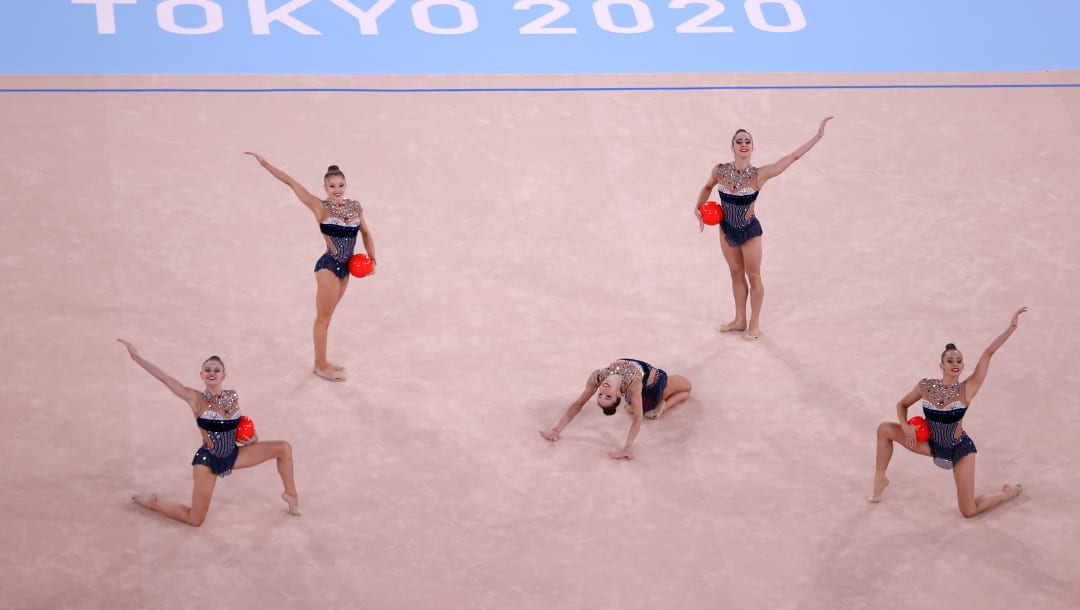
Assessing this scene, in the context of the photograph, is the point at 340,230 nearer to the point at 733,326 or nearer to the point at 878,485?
the point at 733,326

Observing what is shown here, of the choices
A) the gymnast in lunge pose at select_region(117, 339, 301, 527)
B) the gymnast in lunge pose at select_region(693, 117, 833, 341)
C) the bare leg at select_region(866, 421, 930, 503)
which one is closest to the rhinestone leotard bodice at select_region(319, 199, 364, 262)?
the gymnast in lunge pose at select_region(117, 339, 301, 527)

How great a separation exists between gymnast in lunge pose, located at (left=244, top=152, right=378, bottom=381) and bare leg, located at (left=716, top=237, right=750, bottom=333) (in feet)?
9.01

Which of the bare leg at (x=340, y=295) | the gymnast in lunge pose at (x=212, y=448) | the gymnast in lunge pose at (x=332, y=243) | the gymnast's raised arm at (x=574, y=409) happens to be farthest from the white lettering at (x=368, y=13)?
the gymnast in lunge pose at (x=212, y=448)

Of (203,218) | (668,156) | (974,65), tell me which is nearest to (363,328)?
(203,218)

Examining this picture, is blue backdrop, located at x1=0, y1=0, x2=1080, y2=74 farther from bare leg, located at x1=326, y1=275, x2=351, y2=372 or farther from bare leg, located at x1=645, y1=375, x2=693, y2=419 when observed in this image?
bare leg, located at x1=645, y1=375, x2=693, y2=419

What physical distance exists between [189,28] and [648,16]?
476 centimetres

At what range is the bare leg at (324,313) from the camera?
9859 millimetres

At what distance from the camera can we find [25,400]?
9.59m

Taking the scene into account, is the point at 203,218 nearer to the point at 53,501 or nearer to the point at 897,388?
the point at 53,501

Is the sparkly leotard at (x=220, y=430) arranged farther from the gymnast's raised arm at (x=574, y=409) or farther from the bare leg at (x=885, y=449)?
the bare leg at (x=885, y=449)

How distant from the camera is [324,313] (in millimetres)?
9969

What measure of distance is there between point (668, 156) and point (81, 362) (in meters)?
5.61

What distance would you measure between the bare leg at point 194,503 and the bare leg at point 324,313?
1.58m

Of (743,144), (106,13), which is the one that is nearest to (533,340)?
(743,144)
